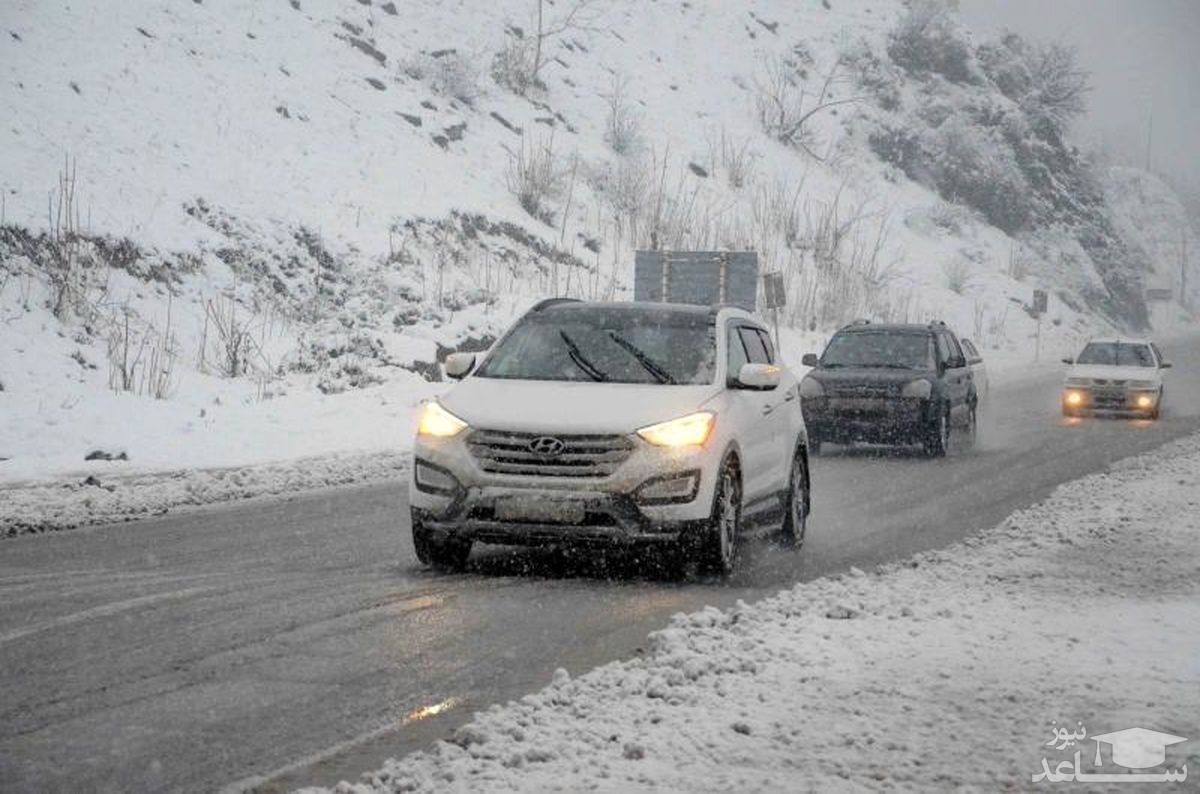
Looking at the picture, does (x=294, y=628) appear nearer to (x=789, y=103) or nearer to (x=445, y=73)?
(x=445, y=73)

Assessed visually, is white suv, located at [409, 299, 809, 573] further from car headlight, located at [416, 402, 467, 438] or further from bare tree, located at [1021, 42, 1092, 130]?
bare tree, located at [1021, 42, 1092, 130]

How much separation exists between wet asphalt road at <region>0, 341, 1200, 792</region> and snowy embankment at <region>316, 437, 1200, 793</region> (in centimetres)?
43

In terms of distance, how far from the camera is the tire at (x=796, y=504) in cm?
1255

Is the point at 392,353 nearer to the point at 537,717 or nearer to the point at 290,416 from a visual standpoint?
the point at 290,416

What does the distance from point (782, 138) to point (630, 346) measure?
51.3 m

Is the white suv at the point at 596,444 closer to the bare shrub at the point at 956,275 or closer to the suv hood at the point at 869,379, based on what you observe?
the suv hood at the point at 869,379

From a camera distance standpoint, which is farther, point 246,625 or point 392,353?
point 392,353

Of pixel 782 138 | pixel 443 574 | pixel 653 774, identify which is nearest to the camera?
pixel 653 774

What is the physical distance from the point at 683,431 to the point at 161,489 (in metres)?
6.72

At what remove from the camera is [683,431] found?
1017cm

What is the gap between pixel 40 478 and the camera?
52.0 feet

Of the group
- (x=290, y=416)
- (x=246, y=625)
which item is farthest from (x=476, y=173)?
(x=246, y=625)

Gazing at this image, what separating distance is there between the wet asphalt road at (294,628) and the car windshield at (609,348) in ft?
4.16

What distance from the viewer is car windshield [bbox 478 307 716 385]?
11008 mm
